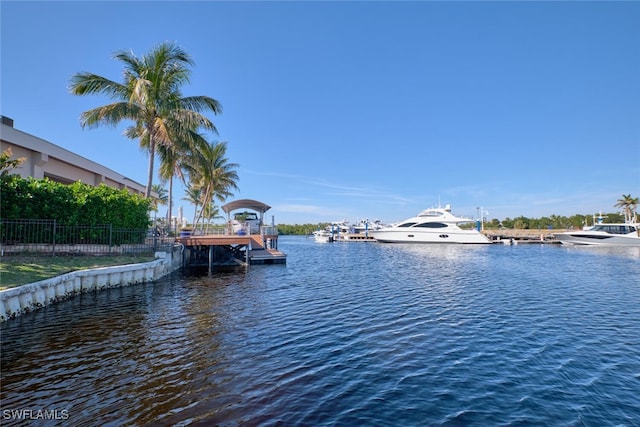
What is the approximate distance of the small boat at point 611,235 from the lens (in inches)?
1911

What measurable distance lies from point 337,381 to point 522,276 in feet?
63.6

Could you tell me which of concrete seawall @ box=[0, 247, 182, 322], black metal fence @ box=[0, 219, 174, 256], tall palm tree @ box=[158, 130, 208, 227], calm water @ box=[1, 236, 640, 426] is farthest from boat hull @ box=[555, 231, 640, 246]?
black metal fence @ box=[0, 219, 174, 256]

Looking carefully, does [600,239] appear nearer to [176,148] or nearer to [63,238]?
[176,148]

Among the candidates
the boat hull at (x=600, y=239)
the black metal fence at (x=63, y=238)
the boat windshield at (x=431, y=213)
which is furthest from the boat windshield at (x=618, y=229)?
the black metal fence at (x=63, y=238)

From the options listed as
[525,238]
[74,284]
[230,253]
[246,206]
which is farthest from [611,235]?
[74,284]

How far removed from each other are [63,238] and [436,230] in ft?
184

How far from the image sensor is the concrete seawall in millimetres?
8508

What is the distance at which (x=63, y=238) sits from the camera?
13969mm

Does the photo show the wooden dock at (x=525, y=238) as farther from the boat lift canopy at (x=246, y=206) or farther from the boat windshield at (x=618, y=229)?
the boat lift canopy at (x=246, y=206)

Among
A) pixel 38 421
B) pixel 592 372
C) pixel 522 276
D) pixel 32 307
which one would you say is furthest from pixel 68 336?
pixel 522 276

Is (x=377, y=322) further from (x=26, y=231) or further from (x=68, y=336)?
(x=26, y=231)

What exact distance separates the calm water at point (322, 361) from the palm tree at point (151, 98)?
11.0m

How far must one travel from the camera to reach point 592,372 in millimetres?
6301

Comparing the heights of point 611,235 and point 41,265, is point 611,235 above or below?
above
